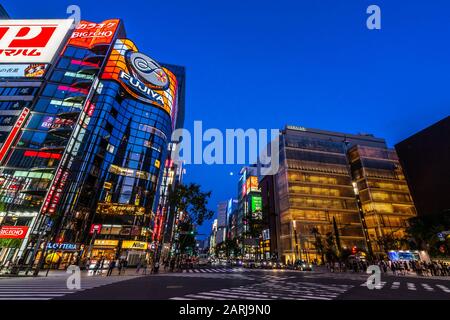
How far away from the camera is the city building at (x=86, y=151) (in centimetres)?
3334

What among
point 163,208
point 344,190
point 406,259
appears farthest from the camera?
point 344,190

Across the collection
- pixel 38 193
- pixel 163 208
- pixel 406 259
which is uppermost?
pixel 163 208

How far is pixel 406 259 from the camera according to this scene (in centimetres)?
4475

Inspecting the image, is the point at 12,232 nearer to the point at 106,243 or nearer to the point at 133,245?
the point at 106,243

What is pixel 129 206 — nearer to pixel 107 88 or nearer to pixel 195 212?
pixel 195 212

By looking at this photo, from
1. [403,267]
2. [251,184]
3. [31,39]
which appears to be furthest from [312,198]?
[31,39]

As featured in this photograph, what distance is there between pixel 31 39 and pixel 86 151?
34.4 m

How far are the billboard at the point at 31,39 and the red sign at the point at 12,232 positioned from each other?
2600cm

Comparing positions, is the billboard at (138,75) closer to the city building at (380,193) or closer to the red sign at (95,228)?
the red sign at (95,228)

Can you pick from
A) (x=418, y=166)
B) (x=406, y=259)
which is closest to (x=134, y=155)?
(x=406, y=259)

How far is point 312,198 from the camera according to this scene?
75.1 meters

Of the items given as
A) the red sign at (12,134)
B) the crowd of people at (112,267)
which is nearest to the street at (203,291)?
the crowd of people at (112,267)

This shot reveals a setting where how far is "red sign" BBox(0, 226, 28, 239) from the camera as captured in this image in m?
28.3
